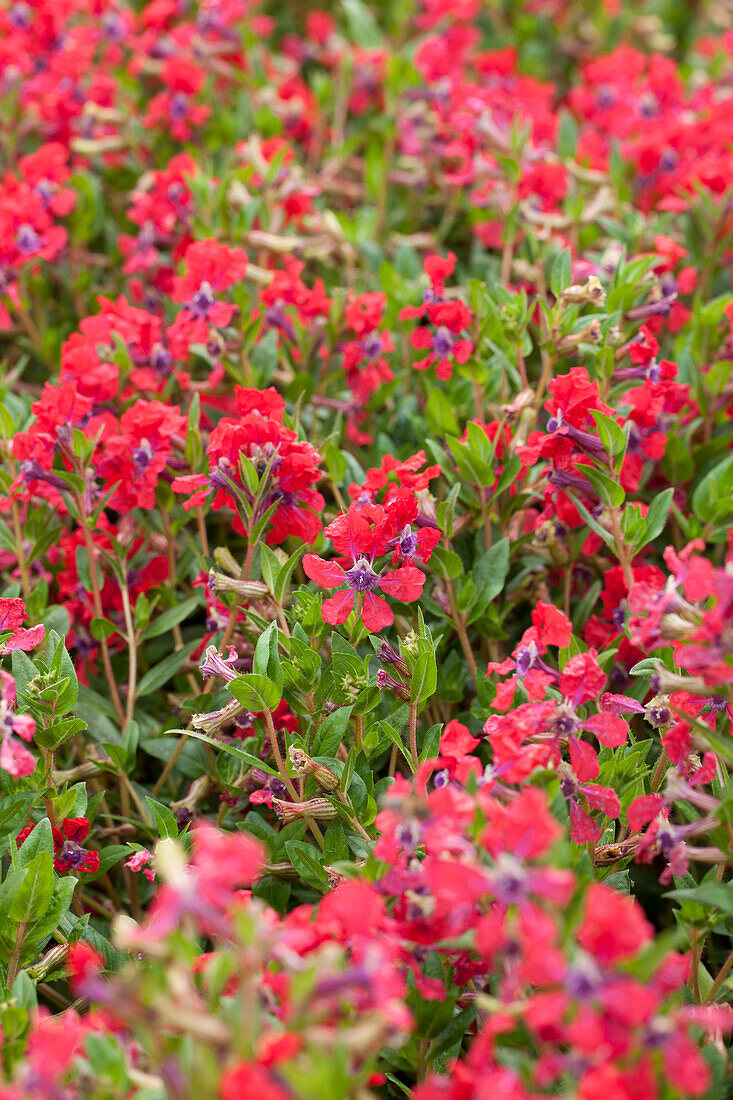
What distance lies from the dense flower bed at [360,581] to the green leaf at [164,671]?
0.02 meters

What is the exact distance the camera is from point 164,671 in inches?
99.3

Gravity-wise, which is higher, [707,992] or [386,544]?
[386,544]

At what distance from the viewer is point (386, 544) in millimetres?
2123

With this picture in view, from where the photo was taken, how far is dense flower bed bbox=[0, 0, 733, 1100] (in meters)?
1.34

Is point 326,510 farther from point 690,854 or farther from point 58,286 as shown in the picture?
point 58,286

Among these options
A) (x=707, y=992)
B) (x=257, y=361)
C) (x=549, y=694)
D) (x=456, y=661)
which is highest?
(x=257, y=361)

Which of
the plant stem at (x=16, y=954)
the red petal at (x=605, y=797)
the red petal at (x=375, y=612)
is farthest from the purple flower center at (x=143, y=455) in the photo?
the red petal at (x=605, y=797)

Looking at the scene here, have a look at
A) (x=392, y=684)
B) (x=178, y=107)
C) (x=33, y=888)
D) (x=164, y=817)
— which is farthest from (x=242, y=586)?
(x=178, y=107)

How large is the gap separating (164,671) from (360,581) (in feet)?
2.23

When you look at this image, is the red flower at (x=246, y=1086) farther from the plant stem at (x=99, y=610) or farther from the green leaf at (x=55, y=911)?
the plant stem at (x=99, y=610)

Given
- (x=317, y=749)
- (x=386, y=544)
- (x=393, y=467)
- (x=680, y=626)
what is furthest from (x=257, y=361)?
(x=680, y=626)

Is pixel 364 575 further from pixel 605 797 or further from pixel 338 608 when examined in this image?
pixel 605 797

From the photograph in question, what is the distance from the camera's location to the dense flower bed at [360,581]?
1344 mm

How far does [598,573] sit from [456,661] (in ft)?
1.74
